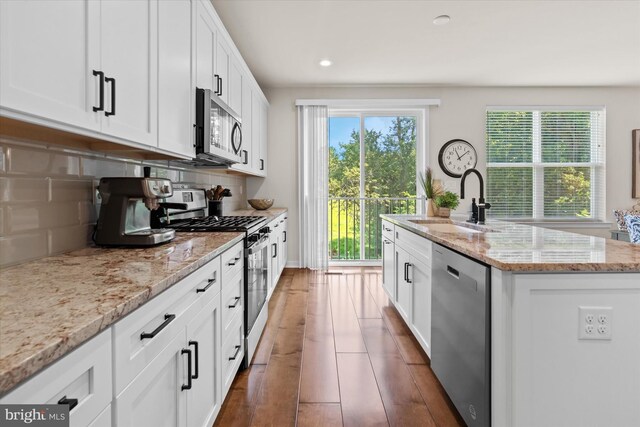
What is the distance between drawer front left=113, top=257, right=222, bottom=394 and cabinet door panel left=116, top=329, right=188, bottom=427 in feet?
0.09

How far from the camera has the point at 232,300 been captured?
1.84 metres

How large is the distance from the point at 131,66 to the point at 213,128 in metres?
0.90

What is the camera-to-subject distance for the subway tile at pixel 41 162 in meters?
1.20

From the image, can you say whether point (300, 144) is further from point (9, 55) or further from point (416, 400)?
point (9, 55)

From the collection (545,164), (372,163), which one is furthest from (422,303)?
(545,164)

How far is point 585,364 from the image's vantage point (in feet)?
4.02

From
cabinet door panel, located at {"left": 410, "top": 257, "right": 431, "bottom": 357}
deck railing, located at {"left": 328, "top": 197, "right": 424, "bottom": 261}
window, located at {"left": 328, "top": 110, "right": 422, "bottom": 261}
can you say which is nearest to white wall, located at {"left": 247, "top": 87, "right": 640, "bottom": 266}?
window, located at {"left": 328, "top": 110, "right": 422, "bottom": 261}

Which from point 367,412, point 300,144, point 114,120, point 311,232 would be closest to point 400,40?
point 300,144

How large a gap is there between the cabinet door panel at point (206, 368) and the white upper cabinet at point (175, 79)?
0.85 metres

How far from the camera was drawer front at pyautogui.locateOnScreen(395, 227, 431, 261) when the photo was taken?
212cm

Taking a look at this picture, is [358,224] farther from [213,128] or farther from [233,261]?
[233,261]

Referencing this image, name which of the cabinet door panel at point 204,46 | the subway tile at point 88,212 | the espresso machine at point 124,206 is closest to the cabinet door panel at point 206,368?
the espresso machine at point 124,206

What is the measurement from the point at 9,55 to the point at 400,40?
11.2ft

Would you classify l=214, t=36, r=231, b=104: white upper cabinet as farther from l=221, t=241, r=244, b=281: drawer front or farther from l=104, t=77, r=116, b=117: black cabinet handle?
l=104, t=77, r=116, b=117: black cabinet handle
